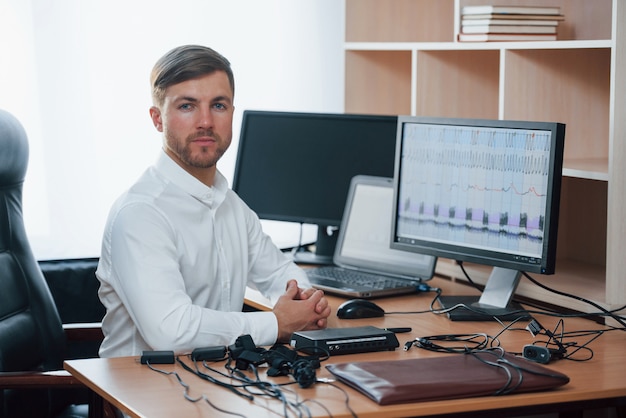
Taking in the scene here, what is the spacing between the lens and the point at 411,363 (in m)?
1.96

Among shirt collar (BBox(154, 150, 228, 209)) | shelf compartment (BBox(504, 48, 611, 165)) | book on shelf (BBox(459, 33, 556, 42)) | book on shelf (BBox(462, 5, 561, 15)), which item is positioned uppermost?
book on shelf (BBox(462, 5, 561, 15))

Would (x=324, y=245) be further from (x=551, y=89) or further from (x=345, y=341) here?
(x=345, y=341)

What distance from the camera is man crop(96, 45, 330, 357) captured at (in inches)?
85.0

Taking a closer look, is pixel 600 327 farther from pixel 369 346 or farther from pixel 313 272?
pixel 313 272

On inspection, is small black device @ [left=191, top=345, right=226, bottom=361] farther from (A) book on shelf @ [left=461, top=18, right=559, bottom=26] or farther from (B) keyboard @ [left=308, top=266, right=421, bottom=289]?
(A) book on shelf @ [left=461, top=18, right=559, bottom=26]

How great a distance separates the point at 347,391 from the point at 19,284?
3.76 ft

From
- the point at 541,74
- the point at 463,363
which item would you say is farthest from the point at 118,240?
the point at 541,74

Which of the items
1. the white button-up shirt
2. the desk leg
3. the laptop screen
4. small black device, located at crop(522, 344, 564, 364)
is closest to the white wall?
the laptop screen

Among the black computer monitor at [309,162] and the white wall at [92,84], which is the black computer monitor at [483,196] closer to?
the black computer monitor at [309,162]

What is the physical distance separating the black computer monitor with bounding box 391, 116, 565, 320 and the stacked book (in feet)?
1.24

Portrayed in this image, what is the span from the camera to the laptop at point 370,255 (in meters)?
2.80

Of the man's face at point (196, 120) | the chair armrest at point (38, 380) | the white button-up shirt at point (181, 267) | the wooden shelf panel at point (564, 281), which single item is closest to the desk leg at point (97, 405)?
the chair armrest at point (38, 380)

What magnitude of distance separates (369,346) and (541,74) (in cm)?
109

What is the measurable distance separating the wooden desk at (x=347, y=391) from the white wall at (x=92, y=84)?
1182 mm
